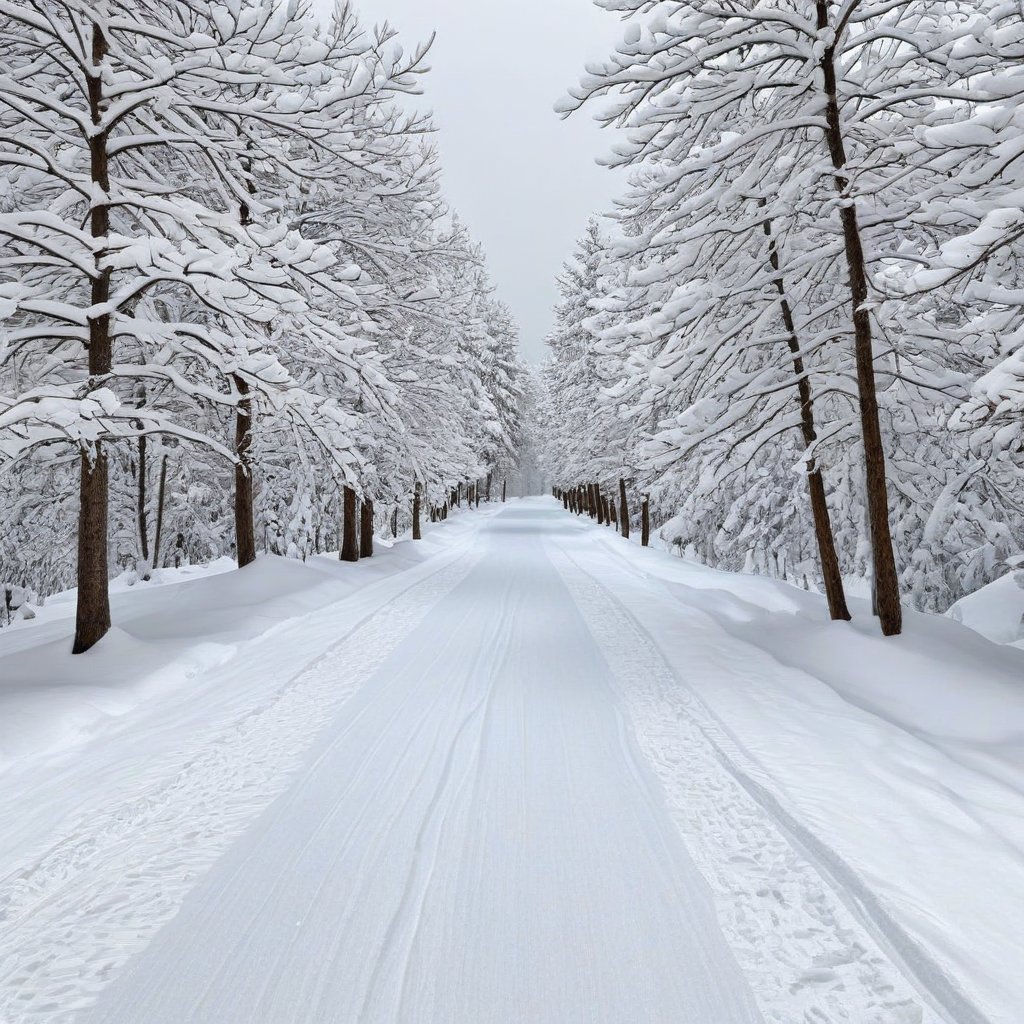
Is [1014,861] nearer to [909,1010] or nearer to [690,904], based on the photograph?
[909,1010]

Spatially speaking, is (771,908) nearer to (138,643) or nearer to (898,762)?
(898,762)

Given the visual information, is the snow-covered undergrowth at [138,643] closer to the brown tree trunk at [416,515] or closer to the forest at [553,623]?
the forest at [553,623]

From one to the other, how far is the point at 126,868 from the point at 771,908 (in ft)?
10.2

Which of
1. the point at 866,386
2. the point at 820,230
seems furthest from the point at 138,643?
the point at 820,230

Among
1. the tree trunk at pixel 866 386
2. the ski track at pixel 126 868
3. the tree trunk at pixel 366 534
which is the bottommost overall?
the ski track at pixel 126 868

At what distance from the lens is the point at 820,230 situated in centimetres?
781

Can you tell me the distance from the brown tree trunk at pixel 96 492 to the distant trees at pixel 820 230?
205 inches

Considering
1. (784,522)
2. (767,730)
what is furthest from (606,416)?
(767,730)

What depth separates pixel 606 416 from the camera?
2284cm

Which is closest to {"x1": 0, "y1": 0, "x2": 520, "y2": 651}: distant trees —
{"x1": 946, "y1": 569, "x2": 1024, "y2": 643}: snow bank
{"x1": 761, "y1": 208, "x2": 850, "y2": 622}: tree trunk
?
{"x1": 761, "y1": 208, "x2": 850, "y2": 622}: tree trunk

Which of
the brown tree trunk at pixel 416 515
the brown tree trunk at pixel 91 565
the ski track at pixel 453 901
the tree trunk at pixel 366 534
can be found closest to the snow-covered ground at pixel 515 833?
the ski track at pixel 453 901

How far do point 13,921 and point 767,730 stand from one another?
470 centimetres

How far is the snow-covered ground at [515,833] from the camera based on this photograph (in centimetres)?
243

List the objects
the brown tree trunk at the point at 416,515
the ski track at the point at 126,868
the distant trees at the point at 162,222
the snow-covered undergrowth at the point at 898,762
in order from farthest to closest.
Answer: the brown tree trunk at the point at 416,515 → the distant trees at the point at 162,222 → the snow-covered undergrowth at the point at 898,762 → the ski track at the point at 126,868
